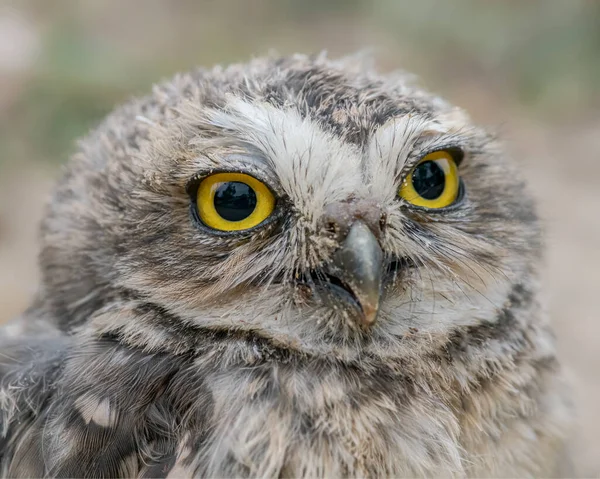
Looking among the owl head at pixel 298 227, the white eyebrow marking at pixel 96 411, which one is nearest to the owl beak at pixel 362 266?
the owl head at pixel 298 227

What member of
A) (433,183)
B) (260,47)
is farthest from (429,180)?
(260,47)

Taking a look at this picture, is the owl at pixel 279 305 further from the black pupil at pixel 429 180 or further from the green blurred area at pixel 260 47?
the green blurred area at pixel 260 47

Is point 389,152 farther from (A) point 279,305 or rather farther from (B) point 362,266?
(A) point 279,305

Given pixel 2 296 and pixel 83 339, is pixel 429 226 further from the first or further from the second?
pixel 2 296

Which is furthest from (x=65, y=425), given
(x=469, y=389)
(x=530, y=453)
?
(x=530, y=453)

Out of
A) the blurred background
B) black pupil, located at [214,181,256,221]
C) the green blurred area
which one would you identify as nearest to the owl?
black pupil, located at [214,181,256,221]

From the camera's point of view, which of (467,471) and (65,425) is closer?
(65,425)
